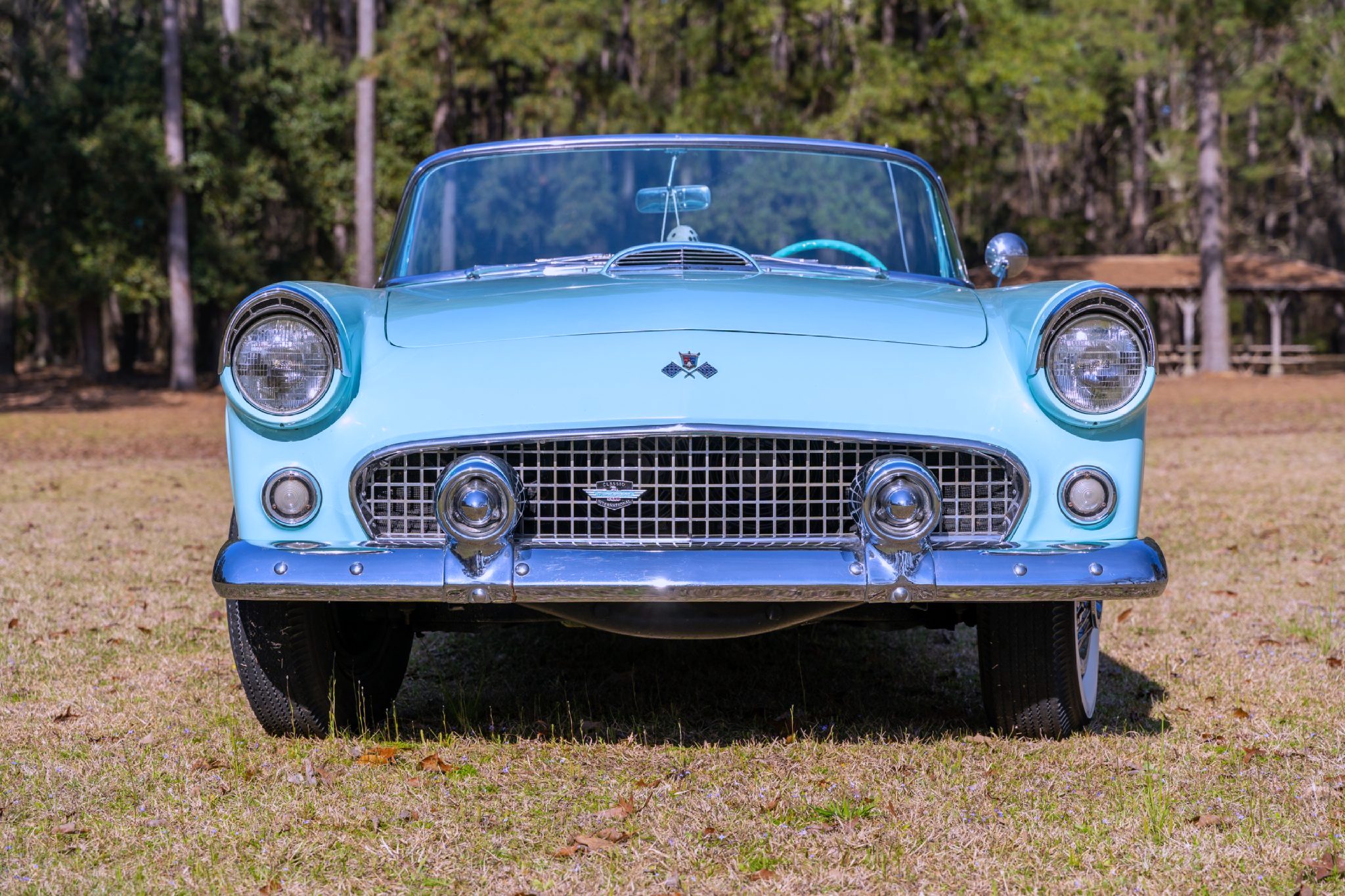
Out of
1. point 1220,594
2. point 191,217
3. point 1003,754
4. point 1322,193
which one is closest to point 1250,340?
point 1322,193

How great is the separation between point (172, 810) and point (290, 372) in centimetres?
102

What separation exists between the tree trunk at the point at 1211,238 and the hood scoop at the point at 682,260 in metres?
28.2

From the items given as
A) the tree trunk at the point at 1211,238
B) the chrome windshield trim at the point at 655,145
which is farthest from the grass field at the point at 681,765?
the tree trunk at the point at 1211,238

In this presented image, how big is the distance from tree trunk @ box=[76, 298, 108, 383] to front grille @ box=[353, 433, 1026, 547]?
1085 inches

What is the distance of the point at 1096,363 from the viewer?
3.19 meters

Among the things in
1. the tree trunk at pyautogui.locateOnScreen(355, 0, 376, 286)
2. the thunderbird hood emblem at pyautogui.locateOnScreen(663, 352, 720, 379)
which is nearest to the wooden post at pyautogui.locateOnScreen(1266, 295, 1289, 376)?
the tree trunk at pyautogui.locateOnScreen(355, 0, 376, 286)

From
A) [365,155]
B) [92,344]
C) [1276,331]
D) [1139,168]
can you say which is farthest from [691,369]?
[1139,168]

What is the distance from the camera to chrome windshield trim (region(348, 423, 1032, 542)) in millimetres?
2965

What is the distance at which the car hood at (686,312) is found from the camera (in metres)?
3.19

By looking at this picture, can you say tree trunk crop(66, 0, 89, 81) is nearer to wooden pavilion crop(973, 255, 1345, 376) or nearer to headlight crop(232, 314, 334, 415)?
wooden pavilion crop(973, 255, 1345, 376)

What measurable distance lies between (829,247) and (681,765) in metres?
1.87

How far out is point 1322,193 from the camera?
44.7 meters

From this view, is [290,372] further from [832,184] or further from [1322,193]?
[1322,193]

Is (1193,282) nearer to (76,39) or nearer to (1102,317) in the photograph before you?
(76,39)
